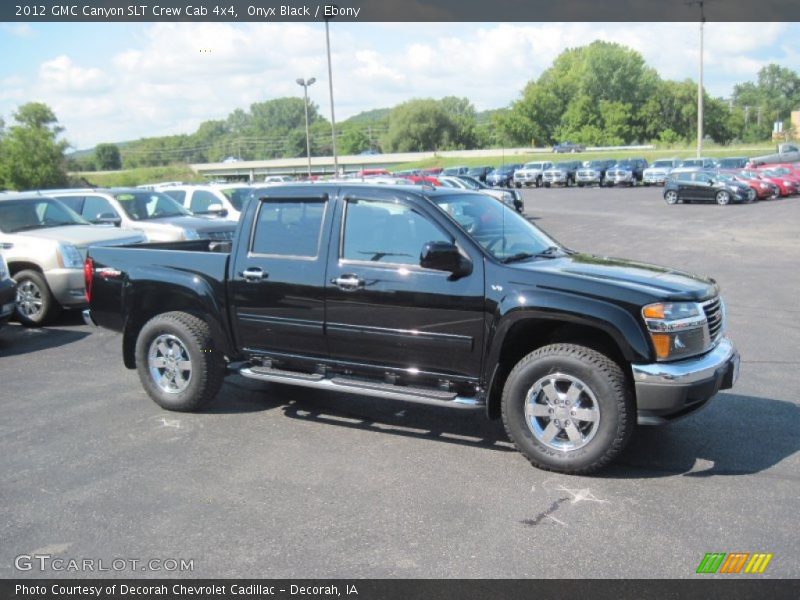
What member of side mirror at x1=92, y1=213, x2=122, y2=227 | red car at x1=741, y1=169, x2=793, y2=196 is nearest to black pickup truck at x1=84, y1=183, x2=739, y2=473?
side mirror at x1=92, y1=213, x2=122, y2=227

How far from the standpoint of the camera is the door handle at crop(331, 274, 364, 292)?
18.8ft

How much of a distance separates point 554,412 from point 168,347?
344 centimetres

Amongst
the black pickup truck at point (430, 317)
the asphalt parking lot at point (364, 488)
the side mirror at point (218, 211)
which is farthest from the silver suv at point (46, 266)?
the side mirror at point (218, 211)

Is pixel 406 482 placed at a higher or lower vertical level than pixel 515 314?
lower

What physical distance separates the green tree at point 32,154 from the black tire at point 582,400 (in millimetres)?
48637

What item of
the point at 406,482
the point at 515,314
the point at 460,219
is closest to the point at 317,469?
the point at 406,482

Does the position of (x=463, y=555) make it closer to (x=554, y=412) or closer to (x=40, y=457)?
(x=554, y=412)

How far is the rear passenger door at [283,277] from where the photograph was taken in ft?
19.5

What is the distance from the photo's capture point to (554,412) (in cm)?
514

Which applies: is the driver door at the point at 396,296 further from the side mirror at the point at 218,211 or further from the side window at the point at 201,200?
the side window at the point at 201,200

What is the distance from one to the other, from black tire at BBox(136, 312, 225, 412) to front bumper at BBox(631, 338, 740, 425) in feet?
11.4

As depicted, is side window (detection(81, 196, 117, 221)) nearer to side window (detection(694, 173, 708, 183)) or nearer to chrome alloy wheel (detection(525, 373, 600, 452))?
chrome alloy wheel (detection(525, 373, 600, 452))
